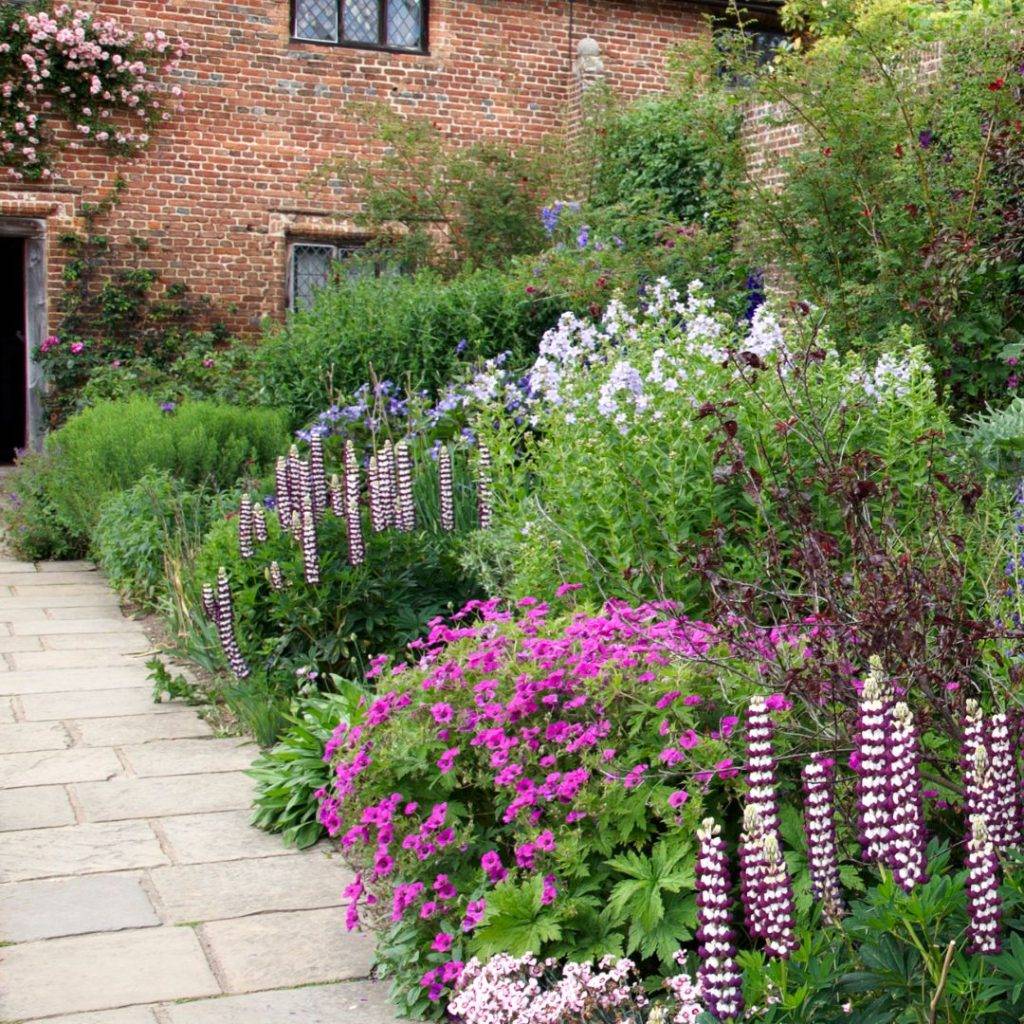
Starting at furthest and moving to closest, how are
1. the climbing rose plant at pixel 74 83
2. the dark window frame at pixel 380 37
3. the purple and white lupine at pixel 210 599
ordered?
1. the dark window frame at pixel 380 37
2. the climbing rose plant at pixel 74 83
3. the purple and white lupine at pixel 210 599

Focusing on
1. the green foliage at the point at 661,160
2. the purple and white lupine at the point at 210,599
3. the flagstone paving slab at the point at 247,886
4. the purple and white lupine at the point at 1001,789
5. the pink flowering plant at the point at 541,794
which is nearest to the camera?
the purple and white lupine at the point at 1001,789

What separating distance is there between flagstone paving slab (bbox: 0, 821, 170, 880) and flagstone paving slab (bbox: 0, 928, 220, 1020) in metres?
0.53

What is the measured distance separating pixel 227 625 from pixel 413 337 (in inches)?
180

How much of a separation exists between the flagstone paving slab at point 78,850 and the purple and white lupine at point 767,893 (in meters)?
2.36

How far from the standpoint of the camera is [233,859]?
4.36m

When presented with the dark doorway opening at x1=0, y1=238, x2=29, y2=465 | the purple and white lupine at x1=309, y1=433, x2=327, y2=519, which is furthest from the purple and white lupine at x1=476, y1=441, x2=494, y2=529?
the dark doorway opening at x1=0, y1=238, x2=29, y2=465

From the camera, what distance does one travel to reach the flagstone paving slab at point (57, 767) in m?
5.12

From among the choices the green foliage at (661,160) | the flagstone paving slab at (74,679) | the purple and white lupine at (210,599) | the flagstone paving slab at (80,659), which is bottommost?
the flagstone paving slab at (80,659)

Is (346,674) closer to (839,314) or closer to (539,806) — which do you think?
(539,806)

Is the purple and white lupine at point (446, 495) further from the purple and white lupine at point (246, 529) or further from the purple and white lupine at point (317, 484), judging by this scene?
the purple and white lupine at point (246, 529)

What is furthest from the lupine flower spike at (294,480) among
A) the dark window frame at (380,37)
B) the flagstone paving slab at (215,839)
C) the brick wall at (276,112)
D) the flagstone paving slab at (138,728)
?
the dark window frame at (380,37)

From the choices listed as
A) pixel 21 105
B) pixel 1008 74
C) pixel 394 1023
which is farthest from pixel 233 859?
pixel 21 105

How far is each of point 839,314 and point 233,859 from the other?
5063 millimetres

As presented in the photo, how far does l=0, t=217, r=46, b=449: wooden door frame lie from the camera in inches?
521
